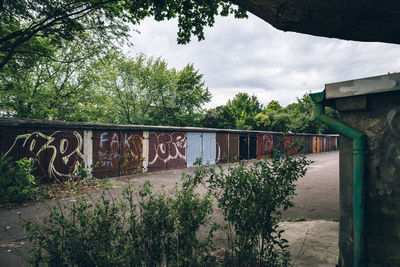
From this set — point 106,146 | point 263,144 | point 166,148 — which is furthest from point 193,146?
point 263,144

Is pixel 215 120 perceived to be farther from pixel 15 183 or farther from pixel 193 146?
pixel 15 183

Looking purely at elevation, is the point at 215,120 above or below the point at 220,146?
above

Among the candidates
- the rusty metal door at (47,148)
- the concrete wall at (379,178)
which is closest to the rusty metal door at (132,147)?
the rusty metal door at (47,148)

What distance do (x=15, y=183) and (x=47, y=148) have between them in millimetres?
2165

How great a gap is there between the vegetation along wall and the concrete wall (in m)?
0.81

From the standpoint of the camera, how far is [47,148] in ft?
28.1

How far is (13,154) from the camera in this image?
776cm

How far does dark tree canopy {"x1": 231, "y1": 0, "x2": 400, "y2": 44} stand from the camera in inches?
72.5

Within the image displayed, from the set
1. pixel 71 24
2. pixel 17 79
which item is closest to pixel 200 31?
pixel 71 24

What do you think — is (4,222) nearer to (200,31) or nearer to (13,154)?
(13,154)

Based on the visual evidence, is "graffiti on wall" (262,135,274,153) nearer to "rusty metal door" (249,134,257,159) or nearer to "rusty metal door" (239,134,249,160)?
"rusty metal door" (249,134,257,159)

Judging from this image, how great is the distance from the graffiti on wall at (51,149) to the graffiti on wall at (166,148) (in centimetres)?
396

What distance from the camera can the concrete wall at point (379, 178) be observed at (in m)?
2.08

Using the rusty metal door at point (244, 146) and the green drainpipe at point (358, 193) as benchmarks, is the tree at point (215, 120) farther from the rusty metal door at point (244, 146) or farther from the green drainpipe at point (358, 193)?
the green drainpipe at point (358, 193)
